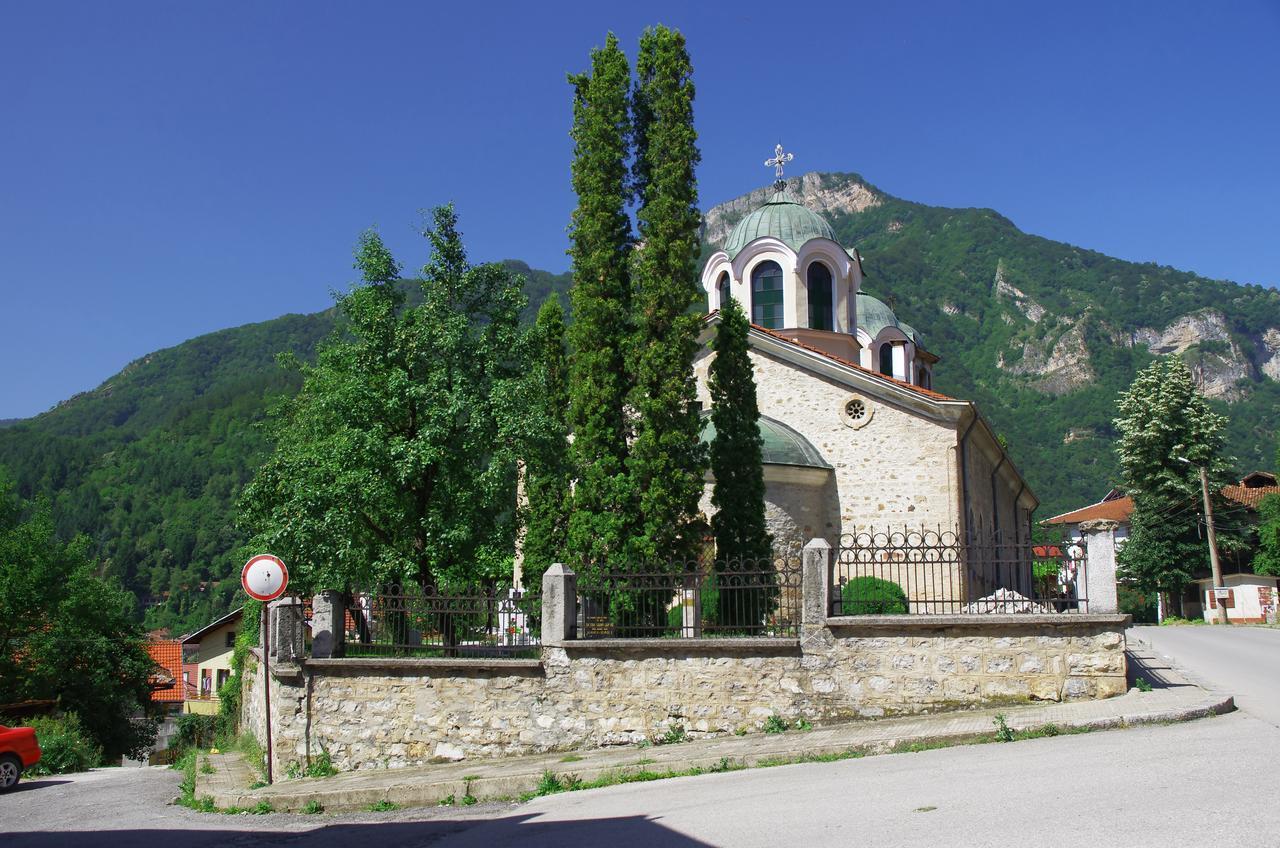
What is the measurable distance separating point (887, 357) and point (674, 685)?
30.2m

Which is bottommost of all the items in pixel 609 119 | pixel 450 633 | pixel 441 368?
pixel 450 633

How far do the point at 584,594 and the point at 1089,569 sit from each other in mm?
5862

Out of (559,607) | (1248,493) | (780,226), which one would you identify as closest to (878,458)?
(780,226)

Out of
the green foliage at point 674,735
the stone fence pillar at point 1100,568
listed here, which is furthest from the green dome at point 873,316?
the green foliage at point 674,735

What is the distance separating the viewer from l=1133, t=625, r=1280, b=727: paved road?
1185 cm

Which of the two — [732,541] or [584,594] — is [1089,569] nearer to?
[584,594]

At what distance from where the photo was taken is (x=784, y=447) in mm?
20797

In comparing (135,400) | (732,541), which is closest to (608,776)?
(732,541)

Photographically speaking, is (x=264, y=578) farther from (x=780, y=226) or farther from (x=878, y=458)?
(x=780, y=226)

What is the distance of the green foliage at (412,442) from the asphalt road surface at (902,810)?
15.7 ft

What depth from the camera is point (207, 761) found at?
15047mm

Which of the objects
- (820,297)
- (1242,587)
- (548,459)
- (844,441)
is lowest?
(1242,587)

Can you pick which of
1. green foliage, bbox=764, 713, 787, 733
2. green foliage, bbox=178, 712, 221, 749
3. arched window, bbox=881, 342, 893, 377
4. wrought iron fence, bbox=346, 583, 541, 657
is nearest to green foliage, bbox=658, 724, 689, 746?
green foliage, bbox=764, 713, 787, 733

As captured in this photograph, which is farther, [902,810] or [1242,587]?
[1242,587]
